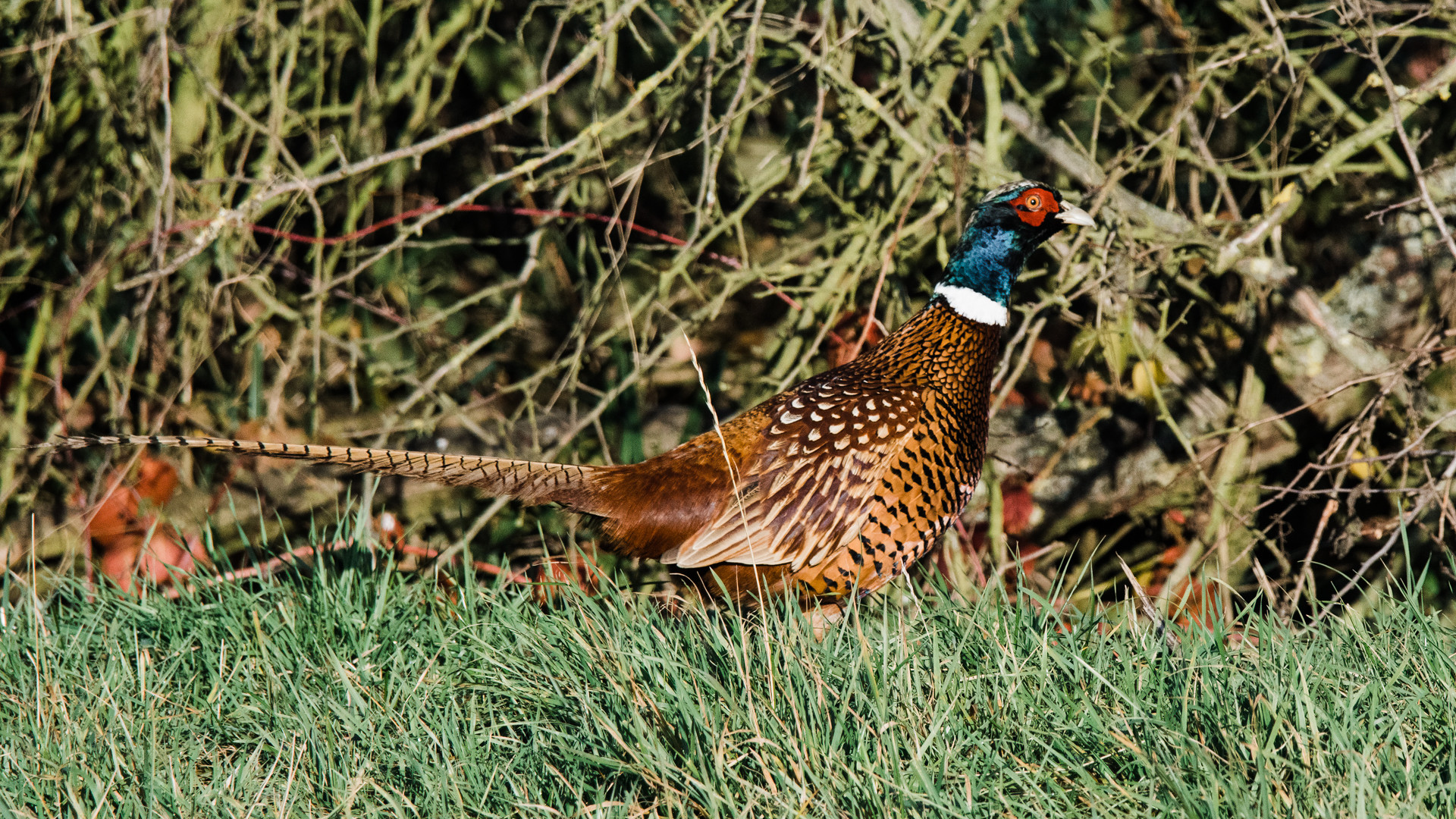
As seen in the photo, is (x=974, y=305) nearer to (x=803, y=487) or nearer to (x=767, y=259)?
(x=803, y=487)

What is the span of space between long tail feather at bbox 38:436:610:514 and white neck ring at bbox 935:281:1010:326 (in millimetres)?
1046

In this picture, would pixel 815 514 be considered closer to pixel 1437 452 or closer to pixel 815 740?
pixel 815 740

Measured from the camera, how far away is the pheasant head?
3.13 metres

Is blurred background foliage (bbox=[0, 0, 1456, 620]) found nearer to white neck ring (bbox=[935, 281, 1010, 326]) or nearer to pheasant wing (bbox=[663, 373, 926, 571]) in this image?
white neck ring (bbox=[935, 281, 1010, 326])

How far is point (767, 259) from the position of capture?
14.0 ft

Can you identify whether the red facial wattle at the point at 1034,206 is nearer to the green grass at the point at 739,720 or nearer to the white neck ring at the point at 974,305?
the white neck ring at the point at 974,305

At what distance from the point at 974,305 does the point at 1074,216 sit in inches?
13.5

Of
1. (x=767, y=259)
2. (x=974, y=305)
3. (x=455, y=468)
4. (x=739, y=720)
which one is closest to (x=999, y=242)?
(x=974, y=305)

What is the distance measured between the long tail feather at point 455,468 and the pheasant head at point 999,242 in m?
1.09

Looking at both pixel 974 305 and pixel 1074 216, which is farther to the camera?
pixel 974 305

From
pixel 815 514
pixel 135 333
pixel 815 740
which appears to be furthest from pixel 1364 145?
pixel 135 333

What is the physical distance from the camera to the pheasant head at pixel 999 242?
3.13m

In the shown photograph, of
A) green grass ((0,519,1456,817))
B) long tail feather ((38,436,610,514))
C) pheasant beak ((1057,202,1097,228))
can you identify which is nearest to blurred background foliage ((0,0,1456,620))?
pheasant beak ((1057,202,1097,228))

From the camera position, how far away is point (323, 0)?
4113 millimetres
